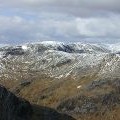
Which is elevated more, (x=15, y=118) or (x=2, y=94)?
(x=2, y=94)

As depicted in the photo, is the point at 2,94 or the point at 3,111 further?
the point at 2,94

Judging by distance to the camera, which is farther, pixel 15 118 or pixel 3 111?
pixel 15 118

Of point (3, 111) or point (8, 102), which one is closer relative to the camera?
point (3, 111)
